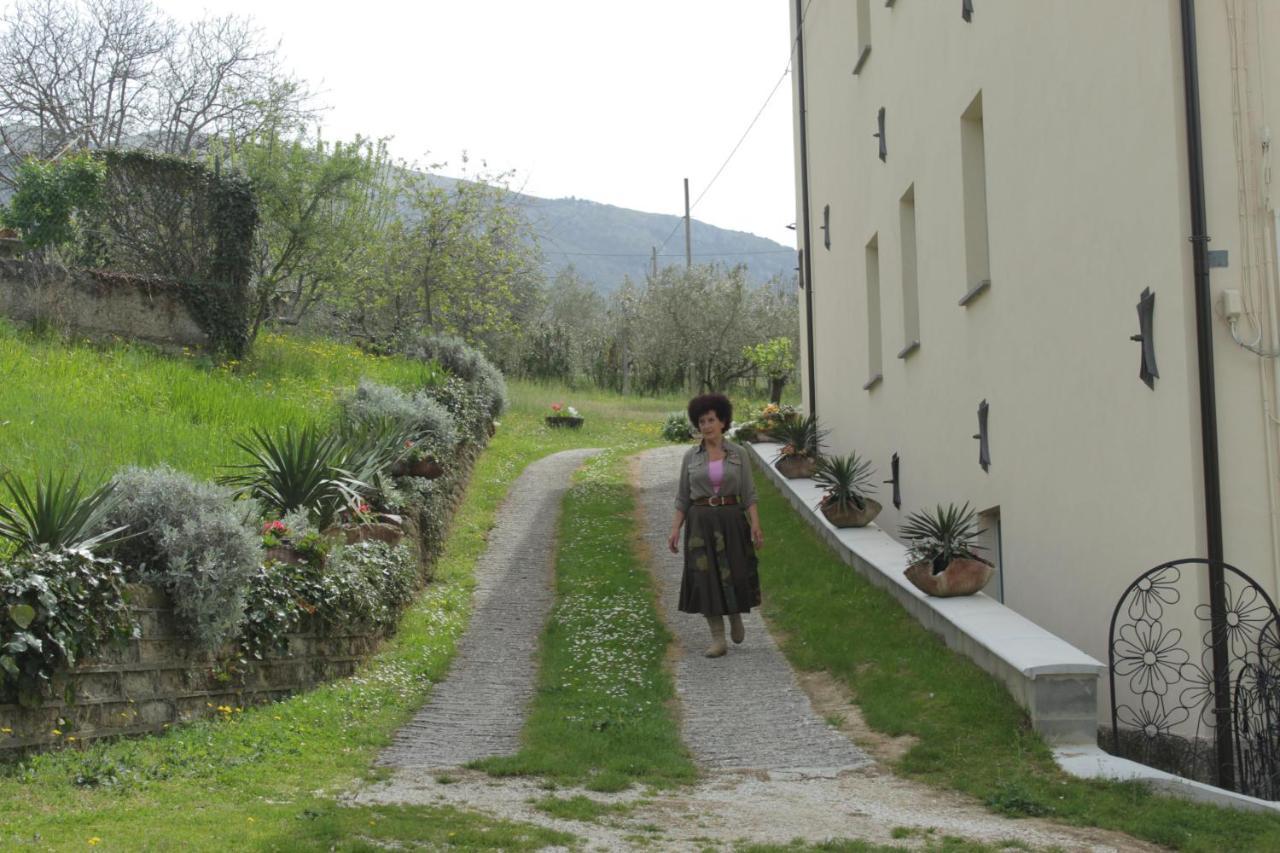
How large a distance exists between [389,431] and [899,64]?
Result: 6.60m

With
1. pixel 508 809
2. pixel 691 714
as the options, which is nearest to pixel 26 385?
pixel 691 714

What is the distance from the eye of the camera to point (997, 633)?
826 cm

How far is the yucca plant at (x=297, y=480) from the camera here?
435 inches

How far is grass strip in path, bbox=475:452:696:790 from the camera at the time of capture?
715cm

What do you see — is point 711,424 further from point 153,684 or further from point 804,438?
point 804,438

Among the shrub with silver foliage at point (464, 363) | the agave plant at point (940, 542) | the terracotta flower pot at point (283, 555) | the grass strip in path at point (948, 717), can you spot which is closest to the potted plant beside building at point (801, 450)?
the grass strip in path at point (948, 717)

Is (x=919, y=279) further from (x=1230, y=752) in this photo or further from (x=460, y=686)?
(x=1230, y=752)

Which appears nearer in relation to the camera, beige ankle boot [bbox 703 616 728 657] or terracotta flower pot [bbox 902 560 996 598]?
terracotta flower pot [bbox 902 560 996 598]

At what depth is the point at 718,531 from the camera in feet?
33.4

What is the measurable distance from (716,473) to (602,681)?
6.06ft

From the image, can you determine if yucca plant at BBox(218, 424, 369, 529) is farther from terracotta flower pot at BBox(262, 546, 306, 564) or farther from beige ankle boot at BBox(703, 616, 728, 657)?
beige ankle boot at BBox(703, 616, 728, 657)

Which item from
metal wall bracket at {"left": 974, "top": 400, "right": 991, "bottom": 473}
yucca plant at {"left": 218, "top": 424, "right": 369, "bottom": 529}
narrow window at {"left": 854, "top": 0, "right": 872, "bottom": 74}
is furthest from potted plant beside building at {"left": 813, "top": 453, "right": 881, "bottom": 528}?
yucca plant at {"left": 218, "top": 424, "right": 369, "bottom": 529}

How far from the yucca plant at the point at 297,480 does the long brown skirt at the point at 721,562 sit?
321cm

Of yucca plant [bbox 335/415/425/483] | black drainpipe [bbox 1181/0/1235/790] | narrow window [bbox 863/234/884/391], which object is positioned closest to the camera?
black drainpipe [bbox 1181/0/1235/790]
